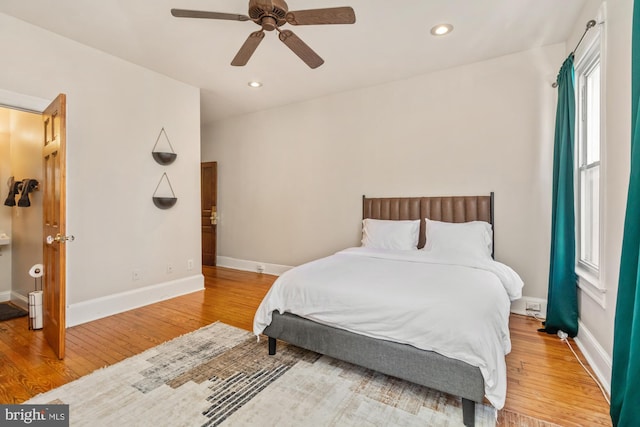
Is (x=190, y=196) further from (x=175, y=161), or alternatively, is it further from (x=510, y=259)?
(x=510, y=259)

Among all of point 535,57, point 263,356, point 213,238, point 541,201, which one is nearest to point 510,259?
point 541,201

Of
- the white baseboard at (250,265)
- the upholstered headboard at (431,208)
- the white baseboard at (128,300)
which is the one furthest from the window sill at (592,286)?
the white baseboard at (128,300)

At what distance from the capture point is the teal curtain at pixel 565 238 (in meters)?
2.65

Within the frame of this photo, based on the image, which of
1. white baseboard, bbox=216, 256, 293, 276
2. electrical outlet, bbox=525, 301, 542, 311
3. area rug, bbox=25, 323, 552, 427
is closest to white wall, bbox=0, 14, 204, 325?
white baseboard, bbox=216, 256, 293, 276

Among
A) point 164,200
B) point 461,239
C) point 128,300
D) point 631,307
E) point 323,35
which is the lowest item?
point 128,300

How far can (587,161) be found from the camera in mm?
2684

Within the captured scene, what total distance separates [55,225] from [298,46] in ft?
8.21

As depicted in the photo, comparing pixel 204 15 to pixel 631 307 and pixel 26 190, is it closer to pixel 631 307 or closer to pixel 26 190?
pixel 631 307

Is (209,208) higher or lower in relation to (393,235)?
higher

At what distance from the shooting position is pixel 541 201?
3.25 m

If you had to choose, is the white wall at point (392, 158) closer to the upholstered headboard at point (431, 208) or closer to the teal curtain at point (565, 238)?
the upholstered headboard at point (431, 208)

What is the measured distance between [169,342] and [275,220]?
2.84 meters

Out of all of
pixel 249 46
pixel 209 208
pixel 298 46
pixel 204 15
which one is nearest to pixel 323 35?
pixel 298 46

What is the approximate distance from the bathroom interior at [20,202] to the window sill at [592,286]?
5260mm
